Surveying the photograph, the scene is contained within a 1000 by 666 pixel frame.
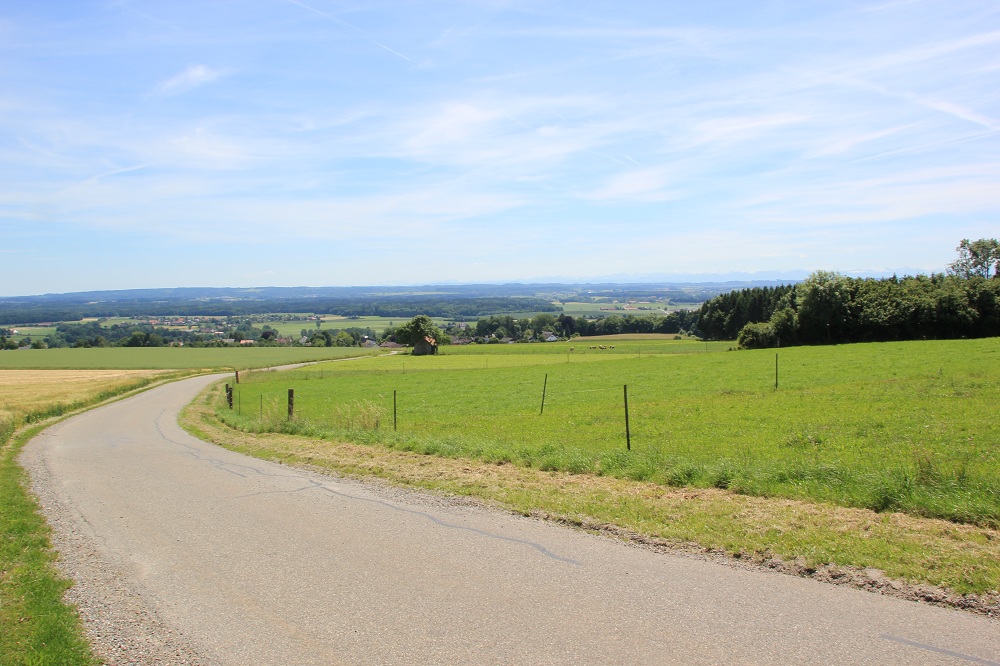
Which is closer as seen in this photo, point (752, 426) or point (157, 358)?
point (752, 426)

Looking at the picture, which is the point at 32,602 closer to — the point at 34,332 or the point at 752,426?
the point at 752,426

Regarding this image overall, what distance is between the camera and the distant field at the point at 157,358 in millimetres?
82500

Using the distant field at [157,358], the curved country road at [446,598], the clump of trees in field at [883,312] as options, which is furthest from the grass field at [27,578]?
the clump of trees in field at [883,312]

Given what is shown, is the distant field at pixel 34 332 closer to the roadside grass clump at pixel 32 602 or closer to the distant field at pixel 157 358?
the distant field at pixel 157 358

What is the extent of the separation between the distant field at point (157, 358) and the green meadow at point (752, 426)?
5394 cm

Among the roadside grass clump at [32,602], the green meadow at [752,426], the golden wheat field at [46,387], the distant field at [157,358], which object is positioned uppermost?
the roadside grass clump at [32,602]

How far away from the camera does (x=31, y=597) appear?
6.34 meters

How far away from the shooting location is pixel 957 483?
28.0 ft

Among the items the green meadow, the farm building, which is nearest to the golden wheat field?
the green meadow

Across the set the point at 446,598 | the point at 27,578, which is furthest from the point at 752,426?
the point at 27,578

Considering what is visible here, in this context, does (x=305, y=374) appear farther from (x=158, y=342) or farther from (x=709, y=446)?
(x=158, y=342)

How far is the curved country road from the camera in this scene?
16.1ft

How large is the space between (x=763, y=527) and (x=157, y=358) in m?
103

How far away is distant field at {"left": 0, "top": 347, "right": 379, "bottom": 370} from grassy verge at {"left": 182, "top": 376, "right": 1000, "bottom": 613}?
72982 mm
